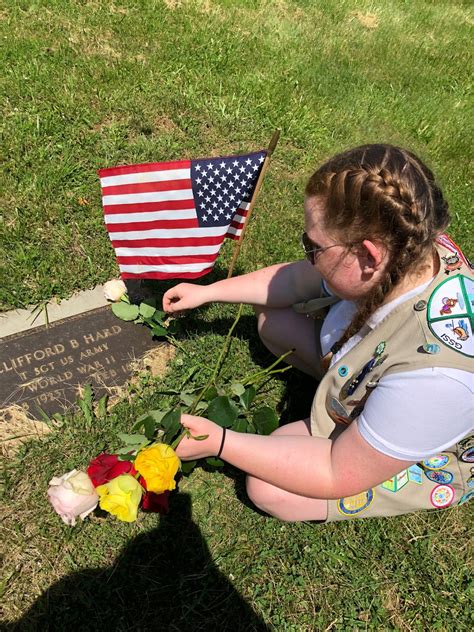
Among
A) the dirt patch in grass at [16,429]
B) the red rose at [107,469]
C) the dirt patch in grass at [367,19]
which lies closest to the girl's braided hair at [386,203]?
the red rose at [107,469]

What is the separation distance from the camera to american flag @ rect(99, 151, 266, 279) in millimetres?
2186

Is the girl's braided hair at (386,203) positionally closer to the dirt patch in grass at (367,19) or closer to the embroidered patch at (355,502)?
the embroidered patch at (355,502)

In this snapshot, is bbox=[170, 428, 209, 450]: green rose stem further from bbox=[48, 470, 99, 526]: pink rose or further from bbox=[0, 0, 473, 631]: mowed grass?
bbox=[0, 0, 473, 631]: mowed grass

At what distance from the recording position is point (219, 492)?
2510 mm

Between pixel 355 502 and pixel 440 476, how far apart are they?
0.36m

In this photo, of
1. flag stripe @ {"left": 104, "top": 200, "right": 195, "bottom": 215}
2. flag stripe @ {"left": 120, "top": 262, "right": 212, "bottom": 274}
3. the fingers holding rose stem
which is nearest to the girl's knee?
the fingers holding rose stem

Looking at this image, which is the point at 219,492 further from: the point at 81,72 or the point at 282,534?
the point at 81,72

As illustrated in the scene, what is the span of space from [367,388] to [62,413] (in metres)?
1.46

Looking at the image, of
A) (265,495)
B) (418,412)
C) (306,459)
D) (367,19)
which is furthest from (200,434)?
(367,19)

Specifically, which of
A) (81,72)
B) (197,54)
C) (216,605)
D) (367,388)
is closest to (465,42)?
(197,54)

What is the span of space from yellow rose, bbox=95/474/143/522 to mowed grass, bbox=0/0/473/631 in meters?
0.71

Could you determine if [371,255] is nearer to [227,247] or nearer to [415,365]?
[415,365]

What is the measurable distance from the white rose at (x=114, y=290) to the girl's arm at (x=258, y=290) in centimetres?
46

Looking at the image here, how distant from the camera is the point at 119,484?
1642 mm
